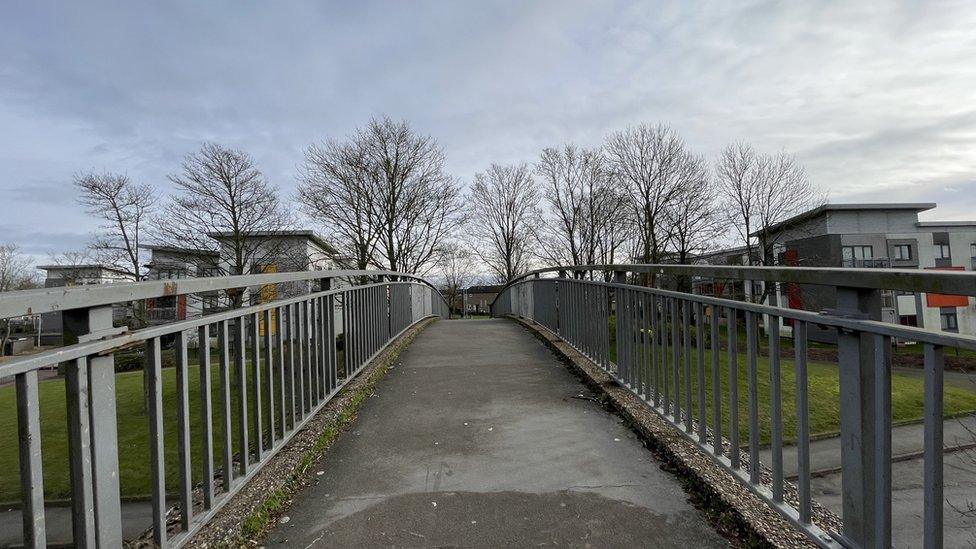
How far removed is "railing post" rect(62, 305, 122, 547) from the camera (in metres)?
1.48

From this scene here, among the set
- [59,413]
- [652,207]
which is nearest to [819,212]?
[652,207]

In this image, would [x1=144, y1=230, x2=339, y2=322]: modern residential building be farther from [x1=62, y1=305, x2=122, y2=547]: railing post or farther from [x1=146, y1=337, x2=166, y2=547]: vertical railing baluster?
[x1=62, y1=305, x2=122, y2=547]: railing post

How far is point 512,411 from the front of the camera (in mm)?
4027

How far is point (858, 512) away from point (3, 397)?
65.6 ft

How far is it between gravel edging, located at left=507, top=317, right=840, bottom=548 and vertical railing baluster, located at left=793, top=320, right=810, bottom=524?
0.13 meters

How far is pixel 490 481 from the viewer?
2.79m

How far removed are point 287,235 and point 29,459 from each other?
20.2m

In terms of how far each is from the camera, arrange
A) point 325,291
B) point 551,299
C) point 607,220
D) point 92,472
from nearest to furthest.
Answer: point 92,472 < point 325,291 < point 551,299 < point 607,220

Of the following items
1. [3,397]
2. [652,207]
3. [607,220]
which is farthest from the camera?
[607,220]

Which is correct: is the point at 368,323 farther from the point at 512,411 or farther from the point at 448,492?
the point at 448,492

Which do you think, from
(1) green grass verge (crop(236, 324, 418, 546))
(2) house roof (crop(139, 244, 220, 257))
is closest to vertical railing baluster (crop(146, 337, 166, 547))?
(1) green grass verge (crop(236, 324, 418, 546))

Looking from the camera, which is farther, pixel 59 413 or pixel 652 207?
pixel 652 207

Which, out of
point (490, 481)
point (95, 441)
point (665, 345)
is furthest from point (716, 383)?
point (95, 441)

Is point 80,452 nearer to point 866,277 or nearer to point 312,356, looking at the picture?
point 312,356
